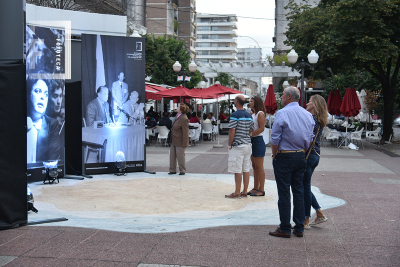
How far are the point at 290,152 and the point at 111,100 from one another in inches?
251

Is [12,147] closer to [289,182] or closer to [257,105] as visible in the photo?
[289,182]

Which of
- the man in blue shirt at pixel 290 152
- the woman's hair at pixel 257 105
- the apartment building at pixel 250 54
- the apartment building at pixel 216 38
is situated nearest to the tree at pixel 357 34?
the woman's hair at pixel 257 105

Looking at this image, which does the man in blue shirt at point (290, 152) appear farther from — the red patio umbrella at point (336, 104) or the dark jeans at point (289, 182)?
the red patio umbrella at point (336, 104)

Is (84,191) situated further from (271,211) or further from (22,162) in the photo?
(271,211)

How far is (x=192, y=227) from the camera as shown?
5797 mm

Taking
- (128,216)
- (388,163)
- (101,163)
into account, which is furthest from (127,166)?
(388,163)

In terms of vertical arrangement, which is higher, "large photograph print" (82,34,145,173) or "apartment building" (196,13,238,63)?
"apartment building" (196,13,238,63)

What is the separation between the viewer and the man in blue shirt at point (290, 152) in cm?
523

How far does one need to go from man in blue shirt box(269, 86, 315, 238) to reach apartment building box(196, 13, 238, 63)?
135567 millimetres

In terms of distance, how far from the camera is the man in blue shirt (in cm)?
523

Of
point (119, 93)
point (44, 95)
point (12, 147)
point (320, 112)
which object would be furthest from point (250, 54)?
point (12, 147)

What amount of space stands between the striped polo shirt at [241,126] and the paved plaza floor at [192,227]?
1.08 metres

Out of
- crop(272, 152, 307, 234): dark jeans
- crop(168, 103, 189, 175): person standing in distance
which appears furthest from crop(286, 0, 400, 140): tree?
crop(272, 152, 307, 234): dark jeans

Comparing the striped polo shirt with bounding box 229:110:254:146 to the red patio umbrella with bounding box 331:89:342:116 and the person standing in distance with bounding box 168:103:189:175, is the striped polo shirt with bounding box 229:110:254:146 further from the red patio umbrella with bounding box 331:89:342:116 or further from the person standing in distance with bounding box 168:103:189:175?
the red patio umbrella with bounding box 331:89:342:116
